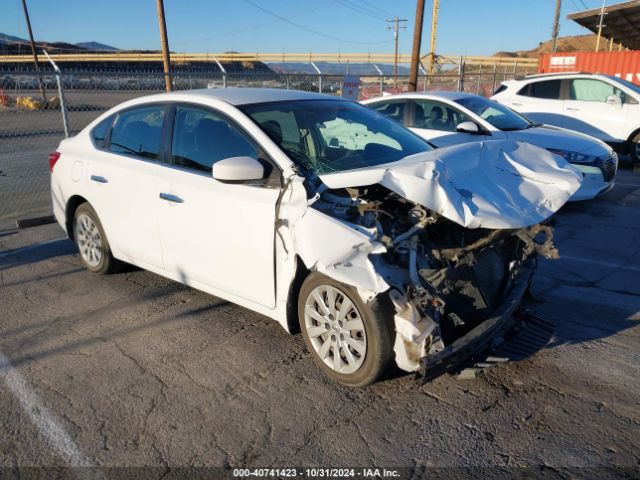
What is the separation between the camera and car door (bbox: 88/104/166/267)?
4.41 metres

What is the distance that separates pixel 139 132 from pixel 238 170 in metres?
1.71

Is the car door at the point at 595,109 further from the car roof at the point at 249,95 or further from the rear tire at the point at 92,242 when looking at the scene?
the rear tire at the point at 92,242

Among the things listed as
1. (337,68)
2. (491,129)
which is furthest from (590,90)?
(337,68)

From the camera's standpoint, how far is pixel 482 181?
3.47 metres

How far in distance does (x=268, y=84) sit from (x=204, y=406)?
15.2 metres

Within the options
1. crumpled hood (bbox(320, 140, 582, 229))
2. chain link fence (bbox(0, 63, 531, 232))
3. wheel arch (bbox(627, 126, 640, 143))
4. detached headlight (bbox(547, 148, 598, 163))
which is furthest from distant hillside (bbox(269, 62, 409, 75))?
crumpled hood (bbox(320, 140, 582, 229))

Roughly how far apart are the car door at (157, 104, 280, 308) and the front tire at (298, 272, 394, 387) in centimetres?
36

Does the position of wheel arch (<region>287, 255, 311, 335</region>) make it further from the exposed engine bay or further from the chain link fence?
the chain link fence

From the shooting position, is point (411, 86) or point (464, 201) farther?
point (411, 86)

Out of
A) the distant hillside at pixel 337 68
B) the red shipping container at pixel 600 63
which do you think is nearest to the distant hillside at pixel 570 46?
the distant hillside at pixel 337 68

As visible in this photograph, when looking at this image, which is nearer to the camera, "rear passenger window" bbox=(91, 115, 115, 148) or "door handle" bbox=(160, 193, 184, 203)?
"door handle" bbox=(160, 193, 184, 203)

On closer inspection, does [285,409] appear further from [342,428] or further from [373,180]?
[373,180]

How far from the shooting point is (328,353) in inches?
135

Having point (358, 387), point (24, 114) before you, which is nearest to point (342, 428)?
point (358, 387)
